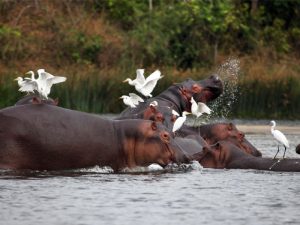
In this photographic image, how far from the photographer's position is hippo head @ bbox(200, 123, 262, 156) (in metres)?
12.4

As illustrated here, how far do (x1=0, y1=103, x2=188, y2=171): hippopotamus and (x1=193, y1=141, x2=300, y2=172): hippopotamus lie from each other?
1.50 feet

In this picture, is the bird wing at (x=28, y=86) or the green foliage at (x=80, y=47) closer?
the bird wing at (x=28, y=86)

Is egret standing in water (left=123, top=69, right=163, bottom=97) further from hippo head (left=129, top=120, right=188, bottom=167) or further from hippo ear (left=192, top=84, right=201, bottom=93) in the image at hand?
hippo head (left=129, top=120, right=188, bottom=167)

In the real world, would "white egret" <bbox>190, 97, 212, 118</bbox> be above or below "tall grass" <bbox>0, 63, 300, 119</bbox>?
below

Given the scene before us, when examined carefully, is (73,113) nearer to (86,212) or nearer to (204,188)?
(204,188)

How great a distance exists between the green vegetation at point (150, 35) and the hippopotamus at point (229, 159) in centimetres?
1813

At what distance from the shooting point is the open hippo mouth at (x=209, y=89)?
13.6m

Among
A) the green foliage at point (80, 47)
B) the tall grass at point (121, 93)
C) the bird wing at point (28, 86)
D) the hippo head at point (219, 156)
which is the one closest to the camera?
the hippo head at point (219, 156)

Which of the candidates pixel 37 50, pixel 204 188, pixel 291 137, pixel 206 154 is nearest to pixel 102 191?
pixel 204 188

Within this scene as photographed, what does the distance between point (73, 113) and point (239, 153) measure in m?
1.89

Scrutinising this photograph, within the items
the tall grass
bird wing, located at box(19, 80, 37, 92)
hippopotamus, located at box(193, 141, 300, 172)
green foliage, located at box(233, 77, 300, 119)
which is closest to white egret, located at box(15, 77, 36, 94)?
bird wing, located at box(19, 80, 37, 92)

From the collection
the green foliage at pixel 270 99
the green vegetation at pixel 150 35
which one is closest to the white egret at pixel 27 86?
the green foliage at pixel 270 99

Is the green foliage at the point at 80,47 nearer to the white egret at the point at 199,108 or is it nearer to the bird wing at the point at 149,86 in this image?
the bird wing at the point at 149,86

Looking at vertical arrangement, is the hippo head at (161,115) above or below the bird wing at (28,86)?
below
